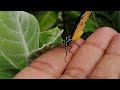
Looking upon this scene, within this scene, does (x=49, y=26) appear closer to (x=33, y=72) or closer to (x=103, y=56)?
(x=103, y=56)

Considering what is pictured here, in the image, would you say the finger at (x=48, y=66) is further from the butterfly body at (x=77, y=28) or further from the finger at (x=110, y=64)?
the finger at (x=110, y=64)

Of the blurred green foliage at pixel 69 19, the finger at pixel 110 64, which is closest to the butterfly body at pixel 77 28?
the finger at pixel 110 64

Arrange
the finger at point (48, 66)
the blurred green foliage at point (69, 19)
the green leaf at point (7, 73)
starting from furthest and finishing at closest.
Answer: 1. the blurred green foliage at point (69, 19)
2. the green leaf at point (7, 73)
3. the finger at point (48, 66)

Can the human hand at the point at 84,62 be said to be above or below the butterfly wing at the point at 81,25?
below

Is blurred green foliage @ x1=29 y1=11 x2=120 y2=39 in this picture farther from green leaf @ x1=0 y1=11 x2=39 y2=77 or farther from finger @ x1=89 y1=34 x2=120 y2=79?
green leaf @ x1=0 y1=11 x2=39 y2=77

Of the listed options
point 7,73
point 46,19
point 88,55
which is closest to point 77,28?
point 88,55
